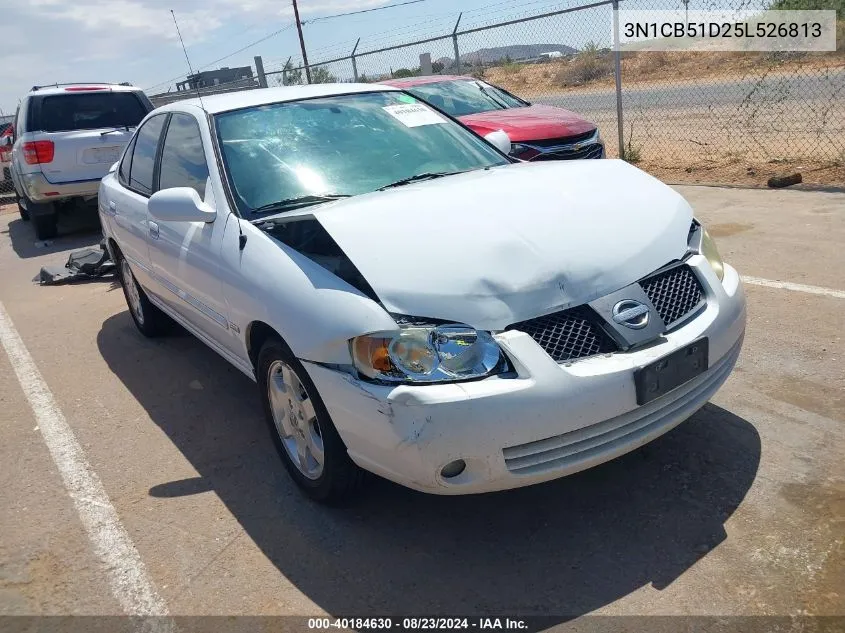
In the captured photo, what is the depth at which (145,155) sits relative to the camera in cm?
507

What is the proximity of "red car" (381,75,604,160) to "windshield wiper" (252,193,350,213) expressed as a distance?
360 centimetres

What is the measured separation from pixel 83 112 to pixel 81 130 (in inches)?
11.3

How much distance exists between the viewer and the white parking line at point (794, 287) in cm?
491

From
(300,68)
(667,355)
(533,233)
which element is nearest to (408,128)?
(533,233)

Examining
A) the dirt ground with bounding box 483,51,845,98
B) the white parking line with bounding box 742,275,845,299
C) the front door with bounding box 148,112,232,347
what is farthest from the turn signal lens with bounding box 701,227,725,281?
the dirt ground with bounding box 483,51,845,98

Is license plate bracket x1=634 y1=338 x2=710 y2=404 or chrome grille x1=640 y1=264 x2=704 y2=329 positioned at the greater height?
chrome grille x1=640 y1=264 x2=704 y2=329

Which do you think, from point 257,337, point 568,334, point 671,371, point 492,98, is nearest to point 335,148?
point 257,337

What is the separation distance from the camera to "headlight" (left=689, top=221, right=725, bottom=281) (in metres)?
3.26

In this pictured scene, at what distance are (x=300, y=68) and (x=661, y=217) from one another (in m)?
15.0

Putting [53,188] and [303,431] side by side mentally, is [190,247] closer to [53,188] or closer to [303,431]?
[303,431]

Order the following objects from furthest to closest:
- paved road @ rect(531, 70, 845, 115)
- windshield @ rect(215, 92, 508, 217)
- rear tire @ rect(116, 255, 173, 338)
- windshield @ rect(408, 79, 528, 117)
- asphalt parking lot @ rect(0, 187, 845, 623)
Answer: paved road @ rect(531, 70, 845, 115) → windshield @ rect(408, 79, 528, 117) → rear tire @ rect(116, 255, 173, 338) → windshield @ rect(215, 92, 508, 217) → asphalt parking lot @ rect(0, 187, 845, 623)

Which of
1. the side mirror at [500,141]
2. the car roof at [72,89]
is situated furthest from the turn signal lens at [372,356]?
the car roof at [72,89]

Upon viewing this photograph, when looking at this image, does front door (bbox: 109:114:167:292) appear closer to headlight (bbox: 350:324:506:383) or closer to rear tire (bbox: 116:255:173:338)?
rear tire (bbox: 116:255:173:338)

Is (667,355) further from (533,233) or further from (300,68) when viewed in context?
(300,68)
